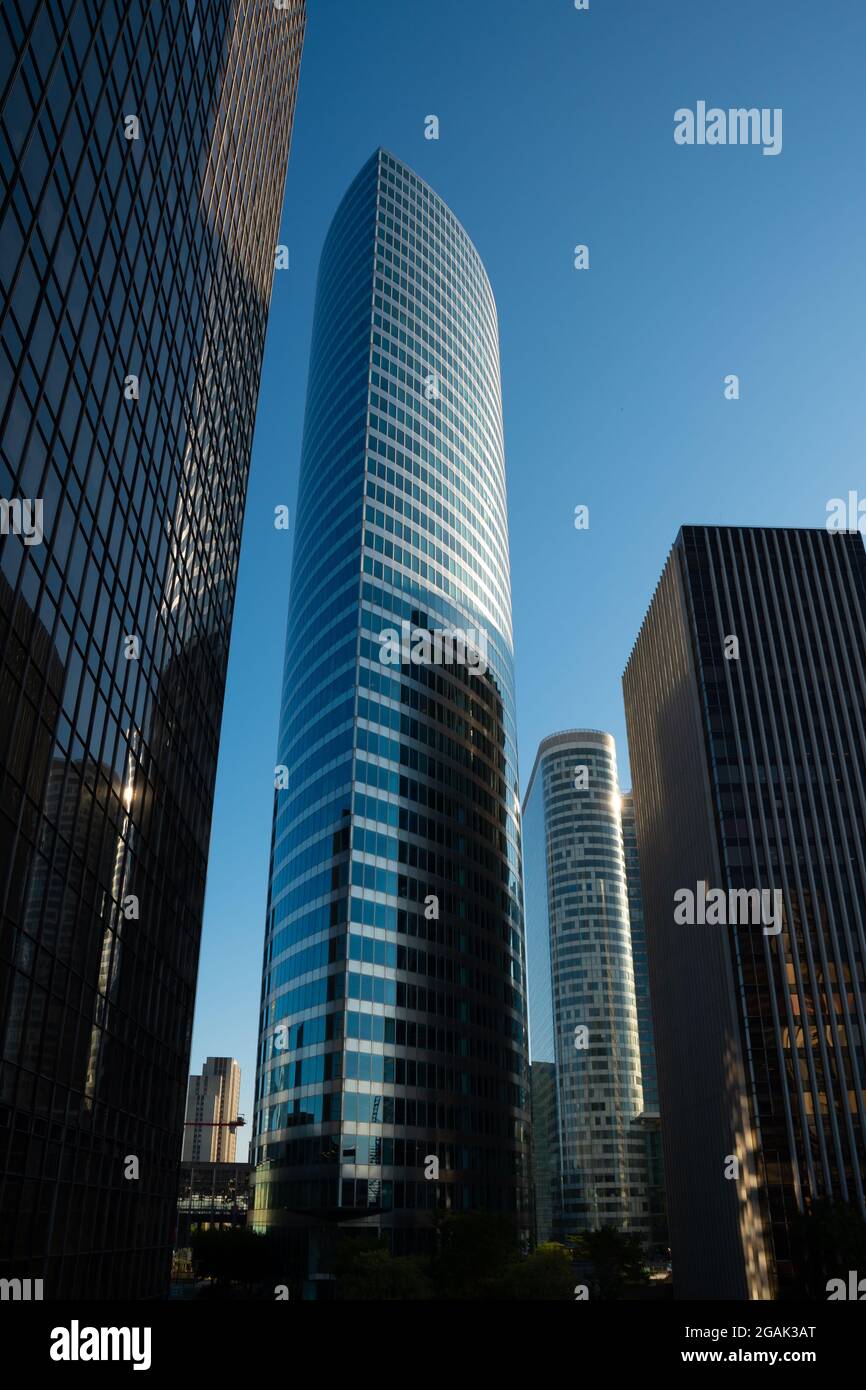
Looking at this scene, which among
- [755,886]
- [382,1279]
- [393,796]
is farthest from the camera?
[393,796]

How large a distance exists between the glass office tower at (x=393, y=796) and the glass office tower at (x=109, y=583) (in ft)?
123

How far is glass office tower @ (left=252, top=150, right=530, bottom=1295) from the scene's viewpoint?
88.1m

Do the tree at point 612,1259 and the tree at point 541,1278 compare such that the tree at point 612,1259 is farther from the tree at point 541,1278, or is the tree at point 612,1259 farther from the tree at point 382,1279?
the tree at point 382,1279

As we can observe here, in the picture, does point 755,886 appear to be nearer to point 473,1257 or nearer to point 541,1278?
point 473,1257

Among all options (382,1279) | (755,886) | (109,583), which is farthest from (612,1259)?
(109,583)

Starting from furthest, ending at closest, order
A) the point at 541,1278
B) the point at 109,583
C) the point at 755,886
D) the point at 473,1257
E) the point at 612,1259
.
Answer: the point at 755,886, the point at 612,1259, the point at 473,1257, the point at 541,1278, the point at 109,583

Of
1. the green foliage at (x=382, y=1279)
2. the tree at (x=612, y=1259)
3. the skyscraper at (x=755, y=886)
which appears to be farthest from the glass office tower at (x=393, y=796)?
the green foliage at (x=382, y=1279)

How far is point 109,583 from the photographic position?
3734 centimetres

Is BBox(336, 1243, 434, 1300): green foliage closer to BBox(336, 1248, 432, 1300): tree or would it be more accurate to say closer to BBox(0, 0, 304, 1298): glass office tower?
BBox(336, 1248, 432, 1300): tree

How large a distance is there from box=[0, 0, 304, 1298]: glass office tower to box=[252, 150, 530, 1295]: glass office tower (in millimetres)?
37415

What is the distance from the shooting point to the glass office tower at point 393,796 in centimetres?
8812

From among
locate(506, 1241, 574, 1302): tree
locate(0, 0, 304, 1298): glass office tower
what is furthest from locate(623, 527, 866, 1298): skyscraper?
locate(0, 0, 304, 1298): glass office tower

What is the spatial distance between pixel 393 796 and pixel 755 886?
115 ft

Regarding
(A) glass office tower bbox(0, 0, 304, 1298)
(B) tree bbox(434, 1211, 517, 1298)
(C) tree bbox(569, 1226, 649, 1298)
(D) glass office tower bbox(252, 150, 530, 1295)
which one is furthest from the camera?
(D) glass office tower bbox(252, 150, 530, 1295)
